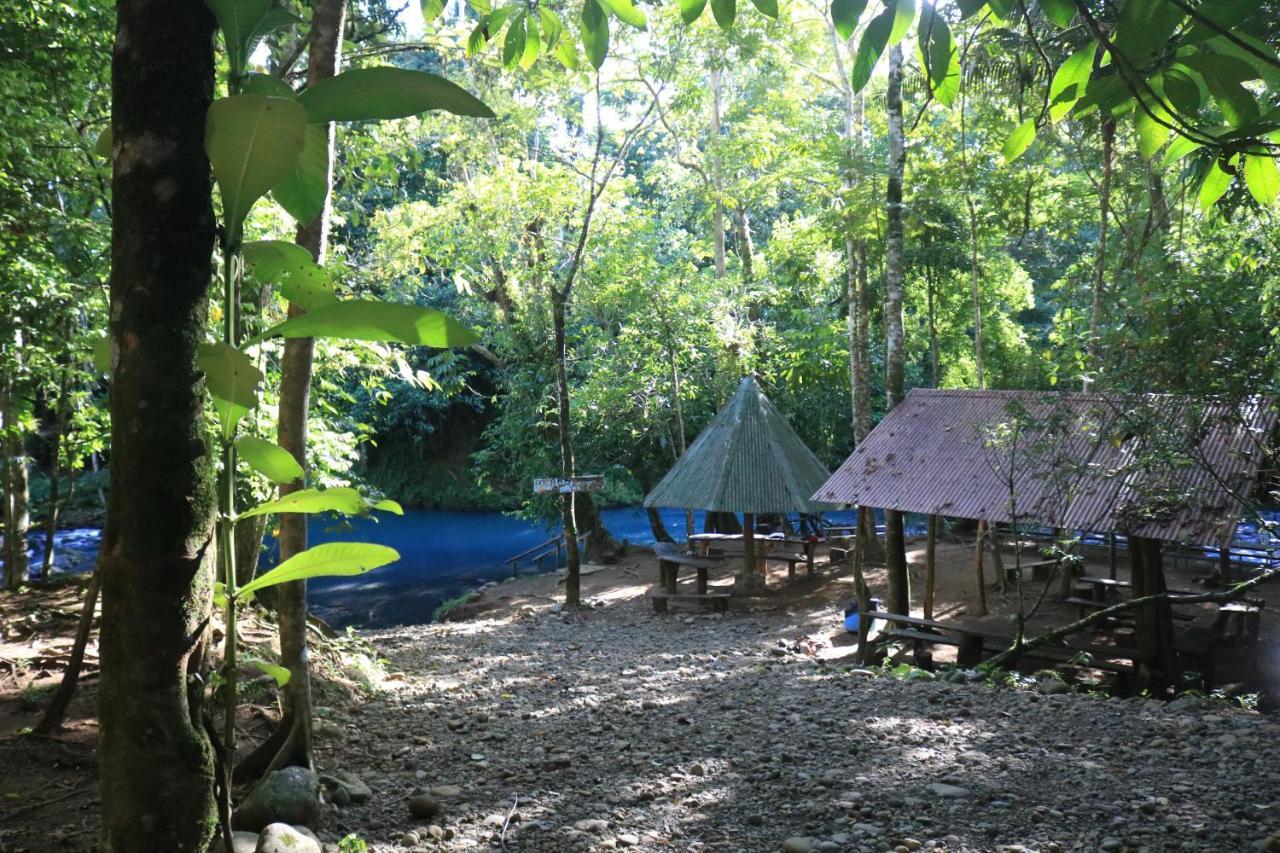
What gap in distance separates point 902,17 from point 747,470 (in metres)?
11.7

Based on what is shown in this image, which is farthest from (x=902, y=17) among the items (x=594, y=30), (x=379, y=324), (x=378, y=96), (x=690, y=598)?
(x=690, y=598)

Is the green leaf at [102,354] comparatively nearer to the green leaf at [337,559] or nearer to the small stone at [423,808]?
the green leaf at [337,559]

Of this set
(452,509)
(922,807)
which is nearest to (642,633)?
(922,807)

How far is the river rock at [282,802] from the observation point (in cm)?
325

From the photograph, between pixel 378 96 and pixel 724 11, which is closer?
pixel 378 96

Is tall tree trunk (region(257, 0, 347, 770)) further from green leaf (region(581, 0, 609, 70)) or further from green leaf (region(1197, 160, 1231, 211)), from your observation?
green leaf (region(1197, 160, 1231, 211))

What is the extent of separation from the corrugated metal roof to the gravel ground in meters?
2.14

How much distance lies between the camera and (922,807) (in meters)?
3.28

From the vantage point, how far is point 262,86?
3.88 ft

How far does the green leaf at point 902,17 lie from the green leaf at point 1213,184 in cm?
62

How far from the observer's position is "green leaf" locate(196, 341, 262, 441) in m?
1.10

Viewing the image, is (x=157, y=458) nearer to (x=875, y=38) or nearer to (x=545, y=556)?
(x=875, y=38)

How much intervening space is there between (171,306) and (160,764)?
20.9 inches

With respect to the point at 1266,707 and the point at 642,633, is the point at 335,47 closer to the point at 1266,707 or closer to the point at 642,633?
the point at 642,633
